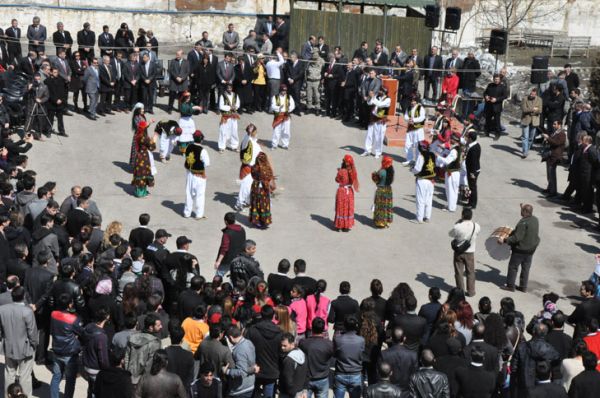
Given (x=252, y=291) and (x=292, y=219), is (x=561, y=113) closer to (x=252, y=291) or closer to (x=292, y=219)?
(x=292, y=219)

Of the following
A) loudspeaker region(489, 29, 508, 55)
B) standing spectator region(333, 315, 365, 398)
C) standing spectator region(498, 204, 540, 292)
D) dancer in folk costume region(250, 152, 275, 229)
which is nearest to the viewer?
standing spectator region(333, 315, 365, 398)

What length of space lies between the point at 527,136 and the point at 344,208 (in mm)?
6753

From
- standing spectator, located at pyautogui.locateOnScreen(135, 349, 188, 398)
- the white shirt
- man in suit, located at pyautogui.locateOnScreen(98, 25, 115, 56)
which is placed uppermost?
man in suit, located at pyautogui.locateOnScreen(98, 25, 115, 56)

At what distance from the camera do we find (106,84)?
23.1 meters

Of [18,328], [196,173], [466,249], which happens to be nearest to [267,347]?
[18,328]

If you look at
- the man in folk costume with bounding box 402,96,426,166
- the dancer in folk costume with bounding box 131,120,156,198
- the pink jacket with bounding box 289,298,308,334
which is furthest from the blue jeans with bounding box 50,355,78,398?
the man in folk costume with bounding box 402,96,426,166

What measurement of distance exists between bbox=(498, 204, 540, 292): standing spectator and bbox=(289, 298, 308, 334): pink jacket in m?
4.99

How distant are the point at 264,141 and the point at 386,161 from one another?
553cm

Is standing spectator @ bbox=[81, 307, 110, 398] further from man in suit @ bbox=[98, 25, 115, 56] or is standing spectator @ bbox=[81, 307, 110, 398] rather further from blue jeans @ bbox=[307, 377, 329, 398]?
man in suit @ bbox=[98, 25, 115, 56]

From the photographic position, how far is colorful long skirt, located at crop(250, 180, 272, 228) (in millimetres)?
17781

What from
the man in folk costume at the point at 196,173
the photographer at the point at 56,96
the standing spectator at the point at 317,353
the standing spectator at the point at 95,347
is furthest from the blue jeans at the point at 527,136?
the standing spectator at the point at 95,347

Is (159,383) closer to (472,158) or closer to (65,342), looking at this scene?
(65,342)

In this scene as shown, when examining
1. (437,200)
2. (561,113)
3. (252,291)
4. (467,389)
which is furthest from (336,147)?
(467,389)

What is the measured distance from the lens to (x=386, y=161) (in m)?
17.9
